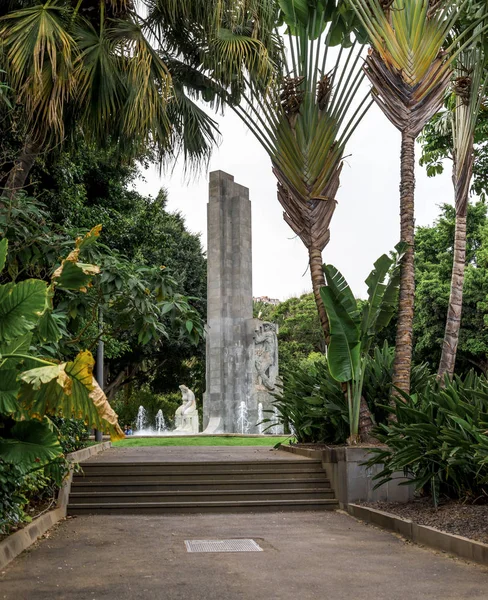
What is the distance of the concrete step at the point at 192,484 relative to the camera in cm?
1136

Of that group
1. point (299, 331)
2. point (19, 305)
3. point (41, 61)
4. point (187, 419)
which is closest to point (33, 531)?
point (19, 305)

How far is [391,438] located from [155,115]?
5.56 metres

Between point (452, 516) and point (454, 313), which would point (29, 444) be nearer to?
point (452, 516)

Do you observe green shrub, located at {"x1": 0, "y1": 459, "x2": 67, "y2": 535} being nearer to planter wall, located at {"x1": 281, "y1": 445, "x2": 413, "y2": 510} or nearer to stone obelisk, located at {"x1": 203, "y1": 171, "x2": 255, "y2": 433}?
planter wall, located at {"x1": 281, "y1": 445, "x2": 413, "y2": 510}

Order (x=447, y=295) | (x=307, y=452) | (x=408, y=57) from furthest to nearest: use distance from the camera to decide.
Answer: (x=447, y=295) → (x=307, y=452) → (x=408, y=57)

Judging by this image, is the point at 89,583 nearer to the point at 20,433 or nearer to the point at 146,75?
the point at 20,433

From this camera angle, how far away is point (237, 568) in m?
6.64

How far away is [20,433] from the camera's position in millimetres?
5730

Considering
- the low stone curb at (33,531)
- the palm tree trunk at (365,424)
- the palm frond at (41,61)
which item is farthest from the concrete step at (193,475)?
the palm frond at (41,61)

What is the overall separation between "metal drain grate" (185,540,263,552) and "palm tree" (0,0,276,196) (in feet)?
15.8

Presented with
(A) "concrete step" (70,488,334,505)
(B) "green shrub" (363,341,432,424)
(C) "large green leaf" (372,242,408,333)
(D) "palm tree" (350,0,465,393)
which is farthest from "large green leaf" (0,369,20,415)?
(B) "green shrub" (363,341,432,424)

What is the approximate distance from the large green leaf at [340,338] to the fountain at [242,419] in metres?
17.2

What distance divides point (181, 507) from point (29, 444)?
548 centimetres

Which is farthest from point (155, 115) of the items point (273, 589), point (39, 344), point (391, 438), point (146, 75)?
point (273, 589)
